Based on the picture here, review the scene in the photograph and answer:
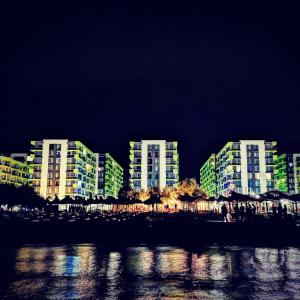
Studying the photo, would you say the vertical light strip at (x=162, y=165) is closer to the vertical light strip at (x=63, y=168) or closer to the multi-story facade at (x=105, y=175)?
the vertical light strip at (x=63, y=168)

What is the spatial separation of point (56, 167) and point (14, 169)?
64.0ft

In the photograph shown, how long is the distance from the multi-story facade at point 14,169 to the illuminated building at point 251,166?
71.0 meters

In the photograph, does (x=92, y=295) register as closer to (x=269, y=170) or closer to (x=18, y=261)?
(x=18, y=261)

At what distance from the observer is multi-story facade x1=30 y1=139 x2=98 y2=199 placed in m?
116

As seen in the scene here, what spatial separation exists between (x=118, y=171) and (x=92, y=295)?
18343 cm

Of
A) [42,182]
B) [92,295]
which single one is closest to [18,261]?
[92,295]

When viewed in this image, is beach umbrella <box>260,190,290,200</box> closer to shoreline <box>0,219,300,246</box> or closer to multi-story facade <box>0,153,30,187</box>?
shoreline <box>0,219,300,246</box>

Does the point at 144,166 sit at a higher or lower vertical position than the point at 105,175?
higher

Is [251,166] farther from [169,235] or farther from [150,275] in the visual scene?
[150,275]

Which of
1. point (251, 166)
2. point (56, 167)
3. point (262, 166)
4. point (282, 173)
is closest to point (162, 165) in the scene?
point (251, 166)

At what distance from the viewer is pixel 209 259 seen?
1312cm

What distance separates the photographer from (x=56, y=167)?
117125 millimetres

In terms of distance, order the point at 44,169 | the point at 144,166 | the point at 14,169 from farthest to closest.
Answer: the point at 144,166
the point at 14,169
the point at 44,169

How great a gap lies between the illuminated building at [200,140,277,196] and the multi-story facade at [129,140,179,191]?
20.5m
